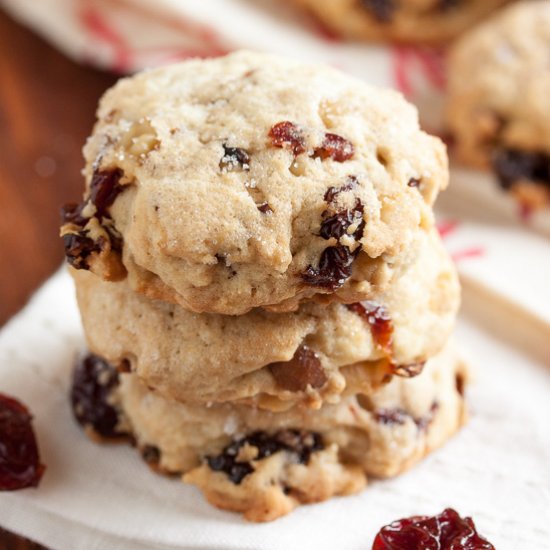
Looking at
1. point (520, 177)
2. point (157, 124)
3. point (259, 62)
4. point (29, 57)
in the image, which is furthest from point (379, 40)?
point (157, 124)

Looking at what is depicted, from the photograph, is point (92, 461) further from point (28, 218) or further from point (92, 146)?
point (28, 218)

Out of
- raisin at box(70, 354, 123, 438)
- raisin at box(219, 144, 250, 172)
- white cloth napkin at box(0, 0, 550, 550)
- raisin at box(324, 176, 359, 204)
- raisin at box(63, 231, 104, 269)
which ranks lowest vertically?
white cloth napkin at box(0, 0, 550, 550)

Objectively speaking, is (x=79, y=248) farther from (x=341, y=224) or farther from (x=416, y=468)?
(x=416, y=468)

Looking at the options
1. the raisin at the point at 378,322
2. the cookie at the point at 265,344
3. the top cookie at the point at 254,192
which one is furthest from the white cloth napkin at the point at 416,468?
the top cookie at the point at 254,192

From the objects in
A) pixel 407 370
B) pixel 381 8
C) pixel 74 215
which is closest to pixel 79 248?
pixel 74 215

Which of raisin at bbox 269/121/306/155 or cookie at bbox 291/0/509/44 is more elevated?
raisin at bbox 269/121/306/155

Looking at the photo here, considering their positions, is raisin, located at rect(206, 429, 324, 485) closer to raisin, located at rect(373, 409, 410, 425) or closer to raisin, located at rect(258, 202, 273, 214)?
raisin, located at rect(373, 409, 410, 425)

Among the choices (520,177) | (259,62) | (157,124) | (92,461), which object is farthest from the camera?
(520,177)

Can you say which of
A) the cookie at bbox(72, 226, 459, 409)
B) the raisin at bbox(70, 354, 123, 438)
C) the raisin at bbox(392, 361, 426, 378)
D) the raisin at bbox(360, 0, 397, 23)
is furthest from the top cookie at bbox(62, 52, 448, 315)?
the raisin at bbox(360, 0, 397, 23)
